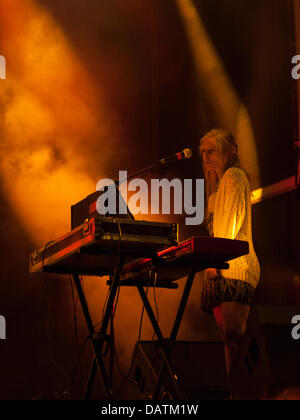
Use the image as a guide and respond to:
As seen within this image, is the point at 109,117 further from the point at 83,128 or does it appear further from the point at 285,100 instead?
the point at 285,100

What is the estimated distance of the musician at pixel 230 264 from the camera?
2.68 m

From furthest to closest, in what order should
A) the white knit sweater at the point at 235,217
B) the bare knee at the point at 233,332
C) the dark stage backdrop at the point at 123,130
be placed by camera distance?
the dark stage backdrop at the point at 123,130, the white knit sweater at the point at 235,217, the bare knee at the point at 233,332

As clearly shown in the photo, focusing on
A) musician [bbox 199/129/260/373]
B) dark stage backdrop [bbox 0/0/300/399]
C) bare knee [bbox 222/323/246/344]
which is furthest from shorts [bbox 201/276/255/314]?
dark stage backdrop [bbox 0/0/300/399]

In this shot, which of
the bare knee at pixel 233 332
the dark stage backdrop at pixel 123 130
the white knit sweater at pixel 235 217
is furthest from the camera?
the dark stage backdrop at pixel 123 130

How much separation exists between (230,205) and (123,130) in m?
1.95

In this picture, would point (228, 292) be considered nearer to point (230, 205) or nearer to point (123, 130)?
point (230, 205)

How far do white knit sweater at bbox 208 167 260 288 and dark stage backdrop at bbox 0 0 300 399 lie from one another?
55.7 inches

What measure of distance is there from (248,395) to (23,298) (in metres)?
2.06

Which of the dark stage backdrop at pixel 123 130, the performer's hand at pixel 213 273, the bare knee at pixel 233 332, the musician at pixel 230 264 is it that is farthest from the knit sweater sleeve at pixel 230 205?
the dark stage backdrop at pixel 123 130

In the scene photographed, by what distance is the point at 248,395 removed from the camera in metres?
2.32

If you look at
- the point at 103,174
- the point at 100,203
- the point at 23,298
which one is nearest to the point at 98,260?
the point at 100,203

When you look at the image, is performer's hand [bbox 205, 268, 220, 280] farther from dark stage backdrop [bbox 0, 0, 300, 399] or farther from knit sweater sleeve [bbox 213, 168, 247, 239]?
dark stage backdrop [bbox 0, 0, 300, 399]

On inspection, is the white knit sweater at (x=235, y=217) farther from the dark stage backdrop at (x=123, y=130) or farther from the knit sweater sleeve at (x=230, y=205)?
the dark stage backdrop at (x=123, y=130)

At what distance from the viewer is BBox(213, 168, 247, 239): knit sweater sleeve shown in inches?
109
